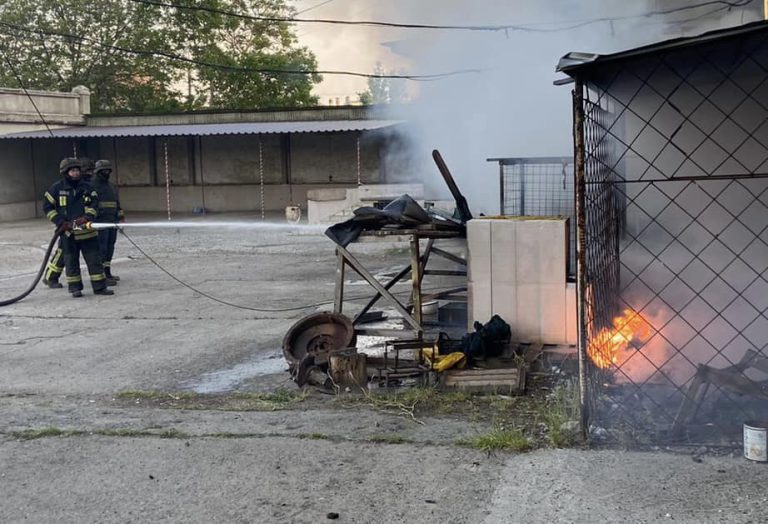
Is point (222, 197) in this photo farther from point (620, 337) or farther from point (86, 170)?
point (620, 337)

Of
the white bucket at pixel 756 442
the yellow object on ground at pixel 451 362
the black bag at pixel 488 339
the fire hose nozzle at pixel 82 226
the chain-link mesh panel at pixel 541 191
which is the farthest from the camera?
the fire hose nozzle at pixel 82 226

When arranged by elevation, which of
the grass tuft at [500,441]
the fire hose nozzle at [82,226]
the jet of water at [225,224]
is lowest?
the grass tuft at [500,441]

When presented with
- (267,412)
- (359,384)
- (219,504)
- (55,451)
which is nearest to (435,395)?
(359,384)

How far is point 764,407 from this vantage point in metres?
4.39

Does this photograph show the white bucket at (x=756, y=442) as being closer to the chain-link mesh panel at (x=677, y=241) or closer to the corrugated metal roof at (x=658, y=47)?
the chain-link mesh panel at (x=677, y=241)

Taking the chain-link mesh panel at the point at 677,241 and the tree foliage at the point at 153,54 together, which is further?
the tree foliage at the point at 153,54

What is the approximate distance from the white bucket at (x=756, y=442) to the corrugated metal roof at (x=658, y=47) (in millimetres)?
1893

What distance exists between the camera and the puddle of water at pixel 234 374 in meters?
5.64

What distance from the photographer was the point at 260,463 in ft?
13.4

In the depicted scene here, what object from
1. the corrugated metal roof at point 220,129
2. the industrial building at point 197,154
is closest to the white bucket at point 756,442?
the corrugated metal roof at point 220,129

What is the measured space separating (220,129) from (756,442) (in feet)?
68.0

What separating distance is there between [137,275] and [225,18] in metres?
24.7

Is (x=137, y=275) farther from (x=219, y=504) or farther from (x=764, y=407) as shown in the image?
(x=764, y=407)

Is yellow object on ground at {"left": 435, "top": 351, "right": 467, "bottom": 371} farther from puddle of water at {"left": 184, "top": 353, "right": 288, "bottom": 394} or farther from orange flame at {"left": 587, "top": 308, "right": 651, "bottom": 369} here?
puddle of water at {"left": 184, "top": 353, "right": 288, "bottom": 394}
